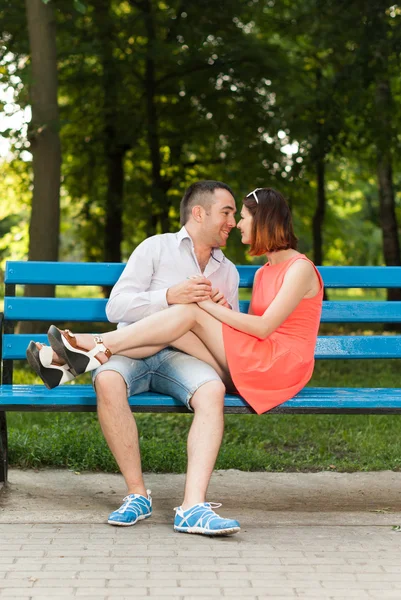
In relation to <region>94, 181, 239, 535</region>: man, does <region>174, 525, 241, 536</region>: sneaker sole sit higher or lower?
lower

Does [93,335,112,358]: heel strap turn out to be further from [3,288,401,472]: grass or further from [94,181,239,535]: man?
[3,288,401,472]: grass

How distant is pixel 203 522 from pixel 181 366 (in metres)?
0.76

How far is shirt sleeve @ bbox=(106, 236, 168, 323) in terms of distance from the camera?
179 inches

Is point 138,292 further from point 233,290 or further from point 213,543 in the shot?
point 213,543

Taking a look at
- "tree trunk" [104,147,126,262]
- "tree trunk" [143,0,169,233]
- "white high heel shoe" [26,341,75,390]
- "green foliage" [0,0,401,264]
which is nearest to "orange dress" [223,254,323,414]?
"white high heel shoe" [26,341,75,390]

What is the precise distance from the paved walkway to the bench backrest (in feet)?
2.38

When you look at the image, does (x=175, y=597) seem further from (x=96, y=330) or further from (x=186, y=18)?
(x=186, y=18)

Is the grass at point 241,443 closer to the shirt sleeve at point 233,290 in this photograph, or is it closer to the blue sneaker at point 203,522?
the shirt sleeve at point 233,290

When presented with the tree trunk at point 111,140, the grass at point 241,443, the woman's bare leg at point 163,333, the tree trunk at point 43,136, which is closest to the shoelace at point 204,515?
the woman's bare leg at point 163,333

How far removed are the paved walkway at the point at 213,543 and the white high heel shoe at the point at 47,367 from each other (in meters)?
0.64

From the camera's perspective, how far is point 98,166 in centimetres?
1836

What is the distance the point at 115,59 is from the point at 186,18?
1320 millimetres

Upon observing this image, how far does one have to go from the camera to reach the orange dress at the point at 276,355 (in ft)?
14.1

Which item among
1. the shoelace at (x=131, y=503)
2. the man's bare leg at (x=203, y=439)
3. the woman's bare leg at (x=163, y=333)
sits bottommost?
the shoelace at (x=131, y=503)
